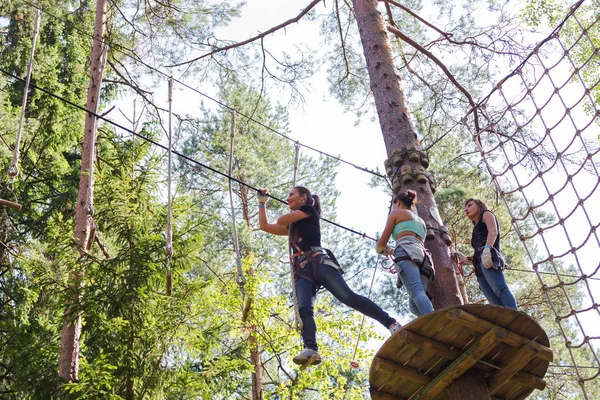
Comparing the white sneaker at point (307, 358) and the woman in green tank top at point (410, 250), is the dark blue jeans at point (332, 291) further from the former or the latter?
the woman in green tank top at point (410, 250)

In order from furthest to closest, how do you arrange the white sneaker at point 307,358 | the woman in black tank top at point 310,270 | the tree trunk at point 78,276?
1. the tree trunk at point 78,276
2. the woman in black tank top at point 310,270
3. the white sneaker at point 307,358

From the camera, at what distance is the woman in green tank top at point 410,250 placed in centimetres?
348

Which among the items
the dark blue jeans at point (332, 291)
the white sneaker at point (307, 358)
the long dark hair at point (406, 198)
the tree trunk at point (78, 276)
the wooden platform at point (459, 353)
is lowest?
the wooden platform at point (459, 353)

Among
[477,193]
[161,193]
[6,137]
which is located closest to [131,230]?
[161,193]

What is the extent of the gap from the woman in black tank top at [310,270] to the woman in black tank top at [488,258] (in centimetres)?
70

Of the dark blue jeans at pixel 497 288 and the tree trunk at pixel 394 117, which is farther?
the dark blue jeans at pixel 497 288

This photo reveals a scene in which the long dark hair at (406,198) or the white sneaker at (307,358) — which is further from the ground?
the long dark hair at (406,198)

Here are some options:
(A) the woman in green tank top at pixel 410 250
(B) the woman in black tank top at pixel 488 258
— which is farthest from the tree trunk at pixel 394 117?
(B) the woman in black tank top at pixel 488 258

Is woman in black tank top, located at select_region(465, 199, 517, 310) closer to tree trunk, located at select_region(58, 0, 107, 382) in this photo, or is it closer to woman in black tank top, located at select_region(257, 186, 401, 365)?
woman in black tank top, located at select_region(257, 186, 401, 365)

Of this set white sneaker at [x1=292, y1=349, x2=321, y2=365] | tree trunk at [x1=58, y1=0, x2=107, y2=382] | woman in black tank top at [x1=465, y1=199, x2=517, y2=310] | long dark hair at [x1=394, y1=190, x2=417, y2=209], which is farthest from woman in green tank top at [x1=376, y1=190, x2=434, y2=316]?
tree trunk at [x1=58, y1=0, x2=107, y2=382]

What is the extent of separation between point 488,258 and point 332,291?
2.98ft

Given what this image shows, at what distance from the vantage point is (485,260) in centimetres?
385

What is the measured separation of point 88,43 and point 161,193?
422cm

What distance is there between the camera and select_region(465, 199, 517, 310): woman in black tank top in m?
3.86
